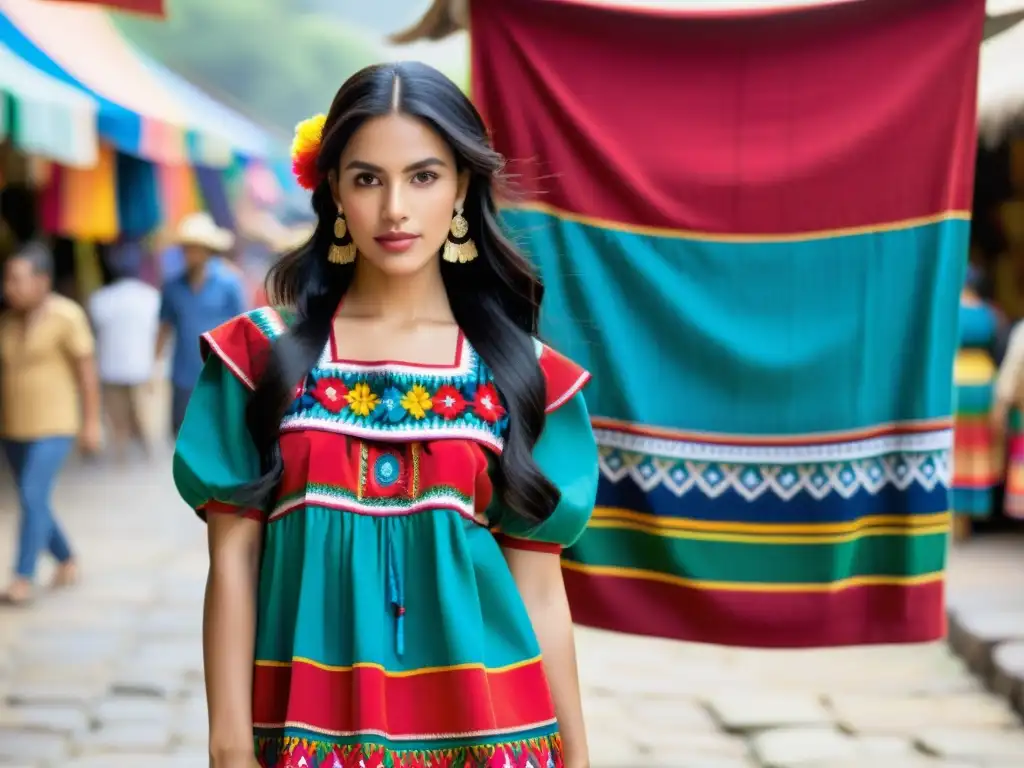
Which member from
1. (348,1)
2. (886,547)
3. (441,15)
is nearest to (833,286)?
(886,547)

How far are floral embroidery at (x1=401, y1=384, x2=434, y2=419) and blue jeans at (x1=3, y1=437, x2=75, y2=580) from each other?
439 cm

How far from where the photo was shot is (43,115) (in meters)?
6.77

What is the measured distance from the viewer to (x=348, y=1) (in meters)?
49.5

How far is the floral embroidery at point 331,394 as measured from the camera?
2031 millimetres

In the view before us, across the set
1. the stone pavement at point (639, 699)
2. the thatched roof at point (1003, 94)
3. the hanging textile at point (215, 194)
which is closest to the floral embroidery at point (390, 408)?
the stone pavement at point (639, 699)

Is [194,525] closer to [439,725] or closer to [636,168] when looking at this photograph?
[636,168]

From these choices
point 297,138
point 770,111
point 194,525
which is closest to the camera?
point 297,138

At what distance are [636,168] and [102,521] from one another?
6023 millimetres

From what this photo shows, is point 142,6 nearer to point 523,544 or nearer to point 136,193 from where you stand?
point 523,544

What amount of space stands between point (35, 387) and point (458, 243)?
429 cm

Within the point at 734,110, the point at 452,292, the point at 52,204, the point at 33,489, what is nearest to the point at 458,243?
the point at 452,292

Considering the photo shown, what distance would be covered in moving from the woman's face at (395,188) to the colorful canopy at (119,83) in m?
5.06

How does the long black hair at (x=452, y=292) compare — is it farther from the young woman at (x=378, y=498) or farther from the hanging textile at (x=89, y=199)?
the hanging textile at (x=89, y=199)

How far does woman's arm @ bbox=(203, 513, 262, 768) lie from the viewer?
2.00 meters
